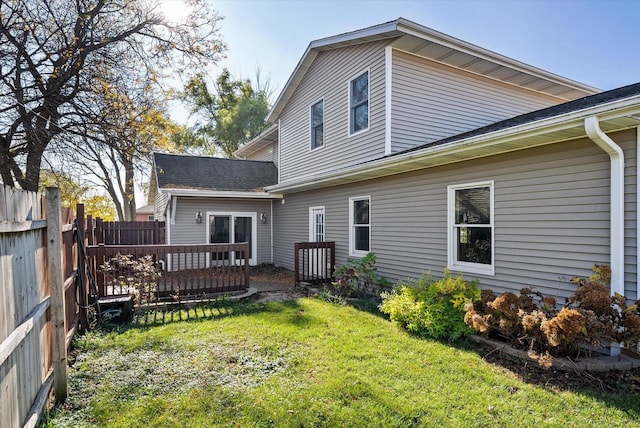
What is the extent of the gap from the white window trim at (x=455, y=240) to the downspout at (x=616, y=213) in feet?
5.12

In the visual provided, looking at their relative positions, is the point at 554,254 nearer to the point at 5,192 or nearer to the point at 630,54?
the point at 5,192

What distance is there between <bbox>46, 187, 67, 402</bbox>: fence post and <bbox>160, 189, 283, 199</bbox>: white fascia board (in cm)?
761

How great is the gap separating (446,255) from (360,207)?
2847 millimetres

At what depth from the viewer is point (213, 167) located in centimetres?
1355

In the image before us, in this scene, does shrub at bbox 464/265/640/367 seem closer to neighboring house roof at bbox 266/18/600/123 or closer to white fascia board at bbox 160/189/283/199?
neighboring house roof at bbox 266/18/600/123

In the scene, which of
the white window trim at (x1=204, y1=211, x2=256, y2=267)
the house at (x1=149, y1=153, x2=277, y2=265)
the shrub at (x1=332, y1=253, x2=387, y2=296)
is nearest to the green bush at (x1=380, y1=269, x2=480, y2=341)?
the shrub at (x1=332, y1=253, x2=387, y2=296)

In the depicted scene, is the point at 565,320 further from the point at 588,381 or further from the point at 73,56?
the point at 73,56

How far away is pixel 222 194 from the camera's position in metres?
11.2

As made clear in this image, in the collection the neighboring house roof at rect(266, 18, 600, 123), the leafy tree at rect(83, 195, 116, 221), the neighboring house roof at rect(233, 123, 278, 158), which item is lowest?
the leafy tree at rect(83, 195, 116, 221)

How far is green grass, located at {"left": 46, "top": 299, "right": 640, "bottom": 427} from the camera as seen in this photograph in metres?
2.90

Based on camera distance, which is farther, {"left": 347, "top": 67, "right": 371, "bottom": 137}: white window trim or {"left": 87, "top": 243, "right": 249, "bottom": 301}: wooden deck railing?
{"left": 347, "top": 67, "right": 371, "bottom": 137}: white window trim

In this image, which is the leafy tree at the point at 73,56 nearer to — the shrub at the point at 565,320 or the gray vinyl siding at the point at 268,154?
the gray vinyl siding at the point at 268,154

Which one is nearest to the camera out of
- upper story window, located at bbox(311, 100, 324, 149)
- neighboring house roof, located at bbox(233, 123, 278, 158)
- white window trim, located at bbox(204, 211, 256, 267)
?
upper story window, located at bbox(311, 100, 324, 149)

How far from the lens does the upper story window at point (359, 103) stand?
827cm
